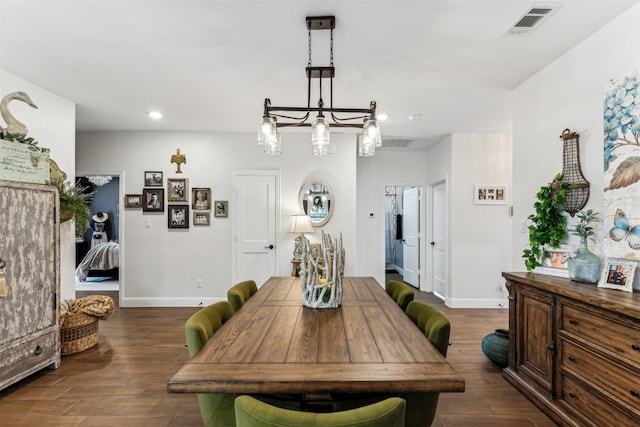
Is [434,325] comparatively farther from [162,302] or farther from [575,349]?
[162,302]

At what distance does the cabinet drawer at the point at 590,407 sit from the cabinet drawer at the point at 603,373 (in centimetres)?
7

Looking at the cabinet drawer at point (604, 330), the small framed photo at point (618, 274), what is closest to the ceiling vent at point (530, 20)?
the small framed photo at point (618, 274)

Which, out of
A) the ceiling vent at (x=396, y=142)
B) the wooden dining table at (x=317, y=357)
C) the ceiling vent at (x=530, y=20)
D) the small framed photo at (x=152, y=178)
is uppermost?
the ceiling vent at (x=530, y=20)

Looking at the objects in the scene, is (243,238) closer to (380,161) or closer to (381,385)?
(380,161)

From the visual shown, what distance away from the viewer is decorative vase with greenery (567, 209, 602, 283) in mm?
2139

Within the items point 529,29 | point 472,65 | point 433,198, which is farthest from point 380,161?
point 529,29

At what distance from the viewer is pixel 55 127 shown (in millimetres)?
3471

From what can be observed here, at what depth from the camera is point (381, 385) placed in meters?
1.15

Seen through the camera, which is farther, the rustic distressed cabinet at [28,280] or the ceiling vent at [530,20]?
the rustic distressed cabinet at [28,280]

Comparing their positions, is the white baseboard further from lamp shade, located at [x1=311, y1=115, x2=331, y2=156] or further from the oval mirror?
lamp shade, located at [x1=311, y1=115, x2=331, y2=156]

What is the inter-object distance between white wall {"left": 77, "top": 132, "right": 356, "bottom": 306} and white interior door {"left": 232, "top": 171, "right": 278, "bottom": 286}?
0.12 m

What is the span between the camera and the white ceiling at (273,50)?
202 centimetres

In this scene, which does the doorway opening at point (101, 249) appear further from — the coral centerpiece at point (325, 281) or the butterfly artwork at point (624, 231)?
the butterfly artwork at point (624, 231)

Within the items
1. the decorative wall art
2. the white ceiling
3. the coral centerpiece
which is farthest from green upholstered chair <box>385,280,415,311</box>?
the white ceiling
